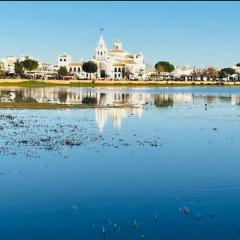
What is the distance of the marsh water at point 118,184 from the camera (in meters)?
13.3

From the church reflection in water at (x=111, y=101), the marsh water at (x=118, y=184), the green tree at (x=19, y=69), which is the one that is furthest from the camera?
the green tree at (x=19, y=69)

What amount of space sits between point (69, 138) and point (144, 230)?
16551 mm

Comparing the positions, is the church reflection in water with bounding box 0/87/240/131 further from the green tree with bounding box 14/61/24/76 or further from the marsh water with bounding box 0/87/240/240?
the green tree with bounding box 14/61/24/76

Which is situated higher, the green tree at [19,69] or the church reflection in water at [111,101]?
the green tree at [19,69]

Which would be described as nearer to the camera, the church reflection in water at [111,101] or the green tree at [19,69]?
the church reflection in water at [111,101]

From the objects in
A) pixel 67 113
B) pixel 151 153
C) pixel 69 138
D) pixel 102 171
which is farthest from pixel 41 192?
pixel 67 113

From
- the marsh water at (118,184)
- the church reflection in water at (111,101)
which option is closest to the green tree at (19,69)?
the church reflection in water at (111,101)

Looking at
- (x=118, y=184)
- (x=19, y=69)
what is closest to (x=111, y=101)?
Result: (x=118, y=184)

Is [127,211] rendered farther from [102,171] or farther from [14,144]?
[14,144]

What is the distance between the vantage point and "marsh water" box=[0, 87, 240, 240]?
524 inches

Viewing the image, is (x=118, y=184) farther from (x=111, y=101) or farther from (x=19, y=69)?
(x=19, y=69)

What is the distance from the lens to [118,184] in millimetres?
17969

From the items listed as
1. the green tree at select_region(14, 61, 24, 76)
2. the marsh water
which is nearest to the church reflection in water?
the marsh water

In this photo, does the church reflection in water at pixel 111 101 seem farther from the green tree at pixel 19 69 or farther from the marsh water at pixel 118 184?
the green tree at pixel 19 69
